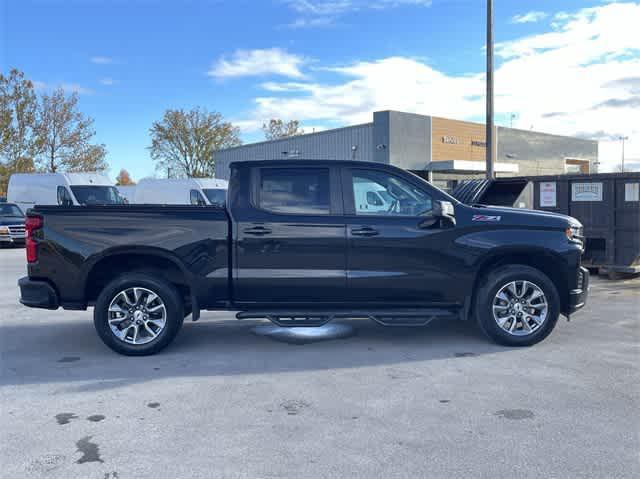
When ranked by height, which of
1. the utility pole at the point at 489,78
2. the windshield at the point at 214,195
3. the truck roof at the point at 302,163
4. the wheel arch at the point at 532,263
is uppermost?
the utility pole at the point at 489,78

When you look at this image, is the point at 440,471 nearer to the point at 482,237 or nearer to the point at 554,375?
the point at 554,375

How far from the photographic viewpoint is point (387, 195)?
19.0 ft

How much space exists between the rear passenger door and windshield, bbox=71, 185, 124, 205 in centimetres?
1683

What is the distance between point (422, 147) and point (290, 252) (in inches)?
1078

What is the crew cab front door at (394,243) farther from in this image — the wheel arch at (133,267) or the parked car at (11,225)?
the parked car at (11,225)

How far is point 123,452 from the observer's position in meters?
3.48

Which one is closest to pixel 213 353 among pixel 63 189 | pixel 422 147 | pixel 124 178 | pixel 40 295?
pixel 40 295

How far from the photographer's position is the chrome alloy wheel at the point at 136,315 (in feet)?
18.4

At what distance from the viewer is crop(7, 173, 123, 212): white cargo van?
21.2 metres

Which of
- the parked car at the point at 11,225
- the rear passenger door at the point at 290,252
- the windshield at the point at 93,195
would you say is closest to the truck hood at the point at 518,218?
the rear passenger door at the point at 290,252

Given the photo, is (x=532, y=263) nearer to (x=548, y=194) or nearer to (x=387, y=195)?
(x=387, y=195)

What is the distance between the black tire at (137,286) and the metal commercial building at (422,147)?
24436mm

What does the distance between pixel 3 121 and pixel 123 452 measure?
41.1 m

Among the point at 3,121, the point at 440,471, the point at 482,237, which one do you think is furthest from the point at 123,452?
the point at 3,121
